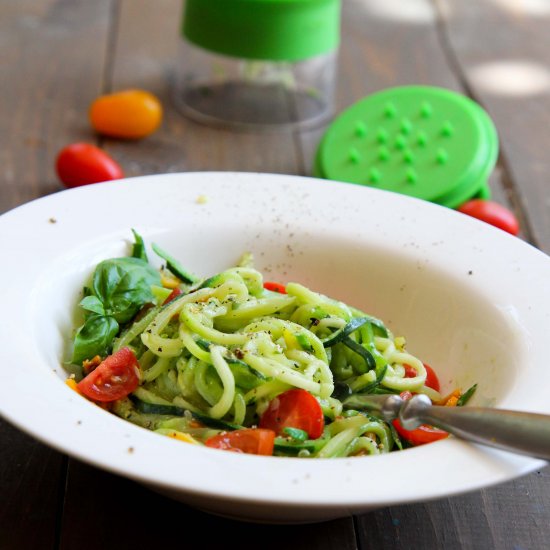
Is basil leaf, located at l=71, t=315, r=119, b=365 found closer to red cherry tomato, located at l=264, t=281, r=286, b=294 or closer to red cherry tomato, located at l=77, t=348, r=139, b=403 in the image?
red cherry tomato, located at l=77, t=348, r=139, b=403

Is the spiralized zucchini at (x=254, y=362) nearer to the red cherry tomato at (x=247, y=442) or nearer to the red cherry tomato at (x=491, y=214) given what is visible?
the red cherry tomato at (x=247, y=442)

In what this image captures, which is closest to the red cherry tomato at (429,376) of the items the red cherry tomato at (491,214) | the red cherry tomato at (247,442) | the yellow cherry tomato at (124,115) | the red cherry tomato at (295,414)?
the red cherry tomato at (295,414)

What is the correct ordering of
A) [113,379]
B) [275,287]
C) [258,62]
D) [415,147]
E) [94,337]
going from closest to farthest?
[113,379] → [94,337] → [275,287] → [415,147] → [258,62]

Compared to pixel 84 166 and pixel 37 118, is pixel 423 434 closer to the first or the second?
pixel 84 166

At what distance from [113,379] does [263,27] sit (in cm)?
252

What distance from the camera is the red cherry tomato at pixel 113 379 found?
222cm

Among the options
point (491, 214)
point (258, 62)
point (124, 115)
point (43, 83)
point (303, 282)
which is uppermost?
point (303, 282)

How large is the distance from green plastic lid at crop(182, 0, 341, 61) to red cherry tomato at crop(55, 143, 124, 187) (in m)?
0.98

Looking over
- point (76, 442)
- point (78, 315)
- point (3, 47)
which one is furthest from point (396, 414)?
point (3, 47)

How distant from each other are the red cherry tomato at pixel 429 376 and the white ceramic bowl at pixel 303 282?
33 millimetres

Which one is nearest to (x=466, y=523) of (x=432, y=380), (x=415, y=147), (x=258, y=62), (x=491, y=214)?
(x=432, y=380)

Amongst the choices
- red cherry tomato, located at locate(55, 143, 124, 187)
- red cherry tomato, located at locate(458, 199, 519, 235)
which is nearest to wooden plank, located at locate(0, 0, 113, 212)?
red cherry tomato, located at locate(55, 143, 124, 187)

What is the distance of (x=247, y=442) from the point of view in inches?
80.0

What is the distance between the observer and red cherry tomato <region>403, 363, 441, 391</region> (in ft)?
8.16
